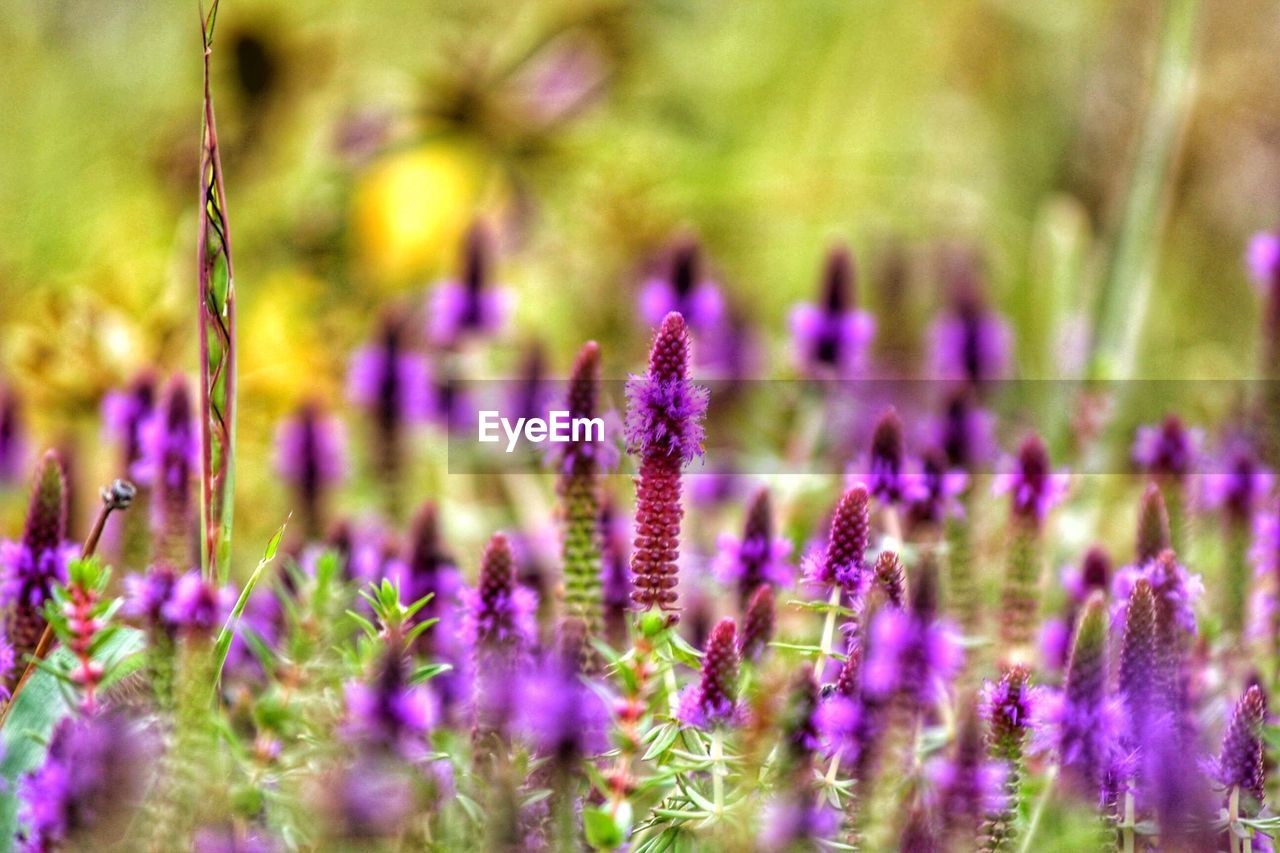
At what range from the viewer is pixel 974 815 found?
667mm

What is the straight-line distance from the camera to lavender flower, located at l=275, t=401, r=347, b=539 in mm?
1390

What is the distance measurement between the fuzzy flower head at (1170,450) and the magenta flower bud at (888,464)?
0.98 ft

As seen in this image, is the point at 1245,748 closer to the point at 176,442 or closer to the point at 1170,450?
the point at 1170,450

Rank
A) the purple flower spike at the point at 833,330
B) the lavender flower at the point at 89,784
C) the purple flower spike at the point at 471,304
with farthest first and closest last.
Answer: the purple flower spike at the point at 471,304 < the purple flower spike at the point at 833,330 < the lavender flower at the point at 89,784

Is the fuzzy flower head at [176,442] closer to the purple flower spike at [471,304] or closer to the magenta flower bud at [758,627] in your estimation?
the magenta flower bud at [758,627]

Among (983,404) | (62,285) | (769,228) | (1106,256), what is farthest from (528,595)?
(769,228)

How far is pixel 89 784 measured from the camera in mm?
566

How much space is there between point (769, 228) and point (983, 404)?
1.27 metres

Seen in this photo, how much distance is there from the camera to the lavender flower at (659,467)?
0.75m

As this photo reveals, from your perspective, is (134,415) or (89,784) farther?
(134,415)

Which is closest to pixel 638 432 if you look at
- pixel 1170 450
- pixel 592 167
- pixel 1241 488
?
pixel 1170 450

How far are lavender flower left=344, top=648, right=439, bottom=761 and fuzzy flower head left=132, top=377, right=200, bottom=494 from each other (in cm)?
39

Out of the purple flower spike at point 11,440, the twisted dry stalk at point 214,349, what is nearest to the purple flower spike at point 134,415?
the purple flower spike at point 11,440

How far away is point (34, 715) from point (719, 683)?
37cm
